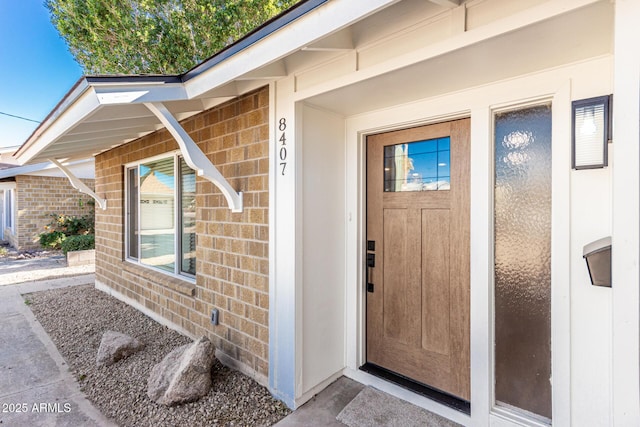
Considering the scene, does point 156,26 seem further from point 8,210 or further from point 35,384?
point 8,210

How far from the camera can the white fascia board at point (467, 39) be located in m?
1.37

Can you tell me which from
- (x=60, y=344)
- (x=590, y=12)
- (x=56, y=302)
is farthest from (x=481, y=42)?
(x=56, y=302)

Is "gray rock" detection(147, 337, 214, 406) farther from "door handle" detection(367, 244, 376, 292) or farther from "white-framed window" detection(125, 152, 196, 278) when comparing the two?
"door handle" detection(367, 244, 376, 292)

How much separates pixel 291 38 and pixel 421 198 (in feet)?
5.01

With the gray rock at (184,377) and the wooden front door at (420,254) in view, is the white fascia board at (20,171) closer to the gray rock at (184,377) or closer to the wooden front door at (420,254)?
the gray rock at (184,377)

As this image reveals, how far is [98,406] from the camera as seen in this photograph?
2555 mm

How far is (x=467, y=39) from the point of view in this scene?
1.59 metres

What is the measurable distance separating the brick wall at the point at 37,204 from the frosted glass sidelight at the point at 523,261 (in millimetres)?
13757

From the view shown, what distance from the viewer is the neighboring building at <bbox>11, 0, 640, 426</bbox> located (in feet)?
5.13

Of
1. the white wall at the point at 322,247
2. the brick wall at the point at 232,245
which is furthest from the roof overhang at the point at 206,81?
the white wall at the point at 322,247

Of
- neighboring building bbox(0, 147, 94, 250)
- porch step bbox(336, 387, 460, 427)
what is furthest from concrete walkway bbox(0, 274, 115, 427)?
neighboring building bbox(0, 147, 94, 250)

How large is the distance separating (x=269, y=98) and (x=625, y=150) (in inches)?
90.6

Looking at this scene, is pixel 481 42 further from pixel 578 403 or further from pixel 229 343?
pixel 229 343

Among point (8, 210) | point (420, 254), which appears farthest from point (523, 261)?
point (8, 210)
